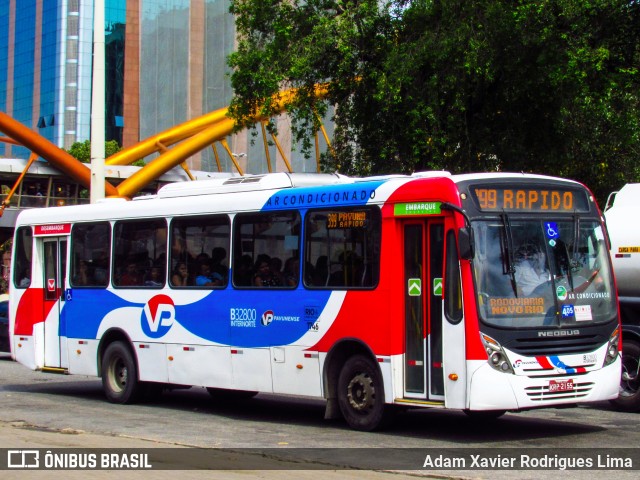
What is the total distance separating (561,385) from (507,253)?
153 cm

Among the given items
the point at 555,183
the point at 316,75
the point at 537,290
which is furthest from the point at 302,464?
the point at 316,75

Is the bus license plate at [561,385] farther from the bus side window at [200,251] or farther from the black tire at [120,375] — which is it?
the black tire at [120,375]

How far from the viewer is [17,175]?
75438 mm

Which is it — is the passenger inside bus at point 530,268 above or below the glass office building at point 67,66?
below

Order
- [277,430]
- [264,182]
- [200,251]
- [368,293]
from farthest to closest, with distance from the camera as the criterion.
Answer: [200,251], [264,182], [277,430], [368,293]

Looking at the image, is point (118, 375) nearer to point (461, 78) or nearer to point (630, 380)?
point (630, 380)

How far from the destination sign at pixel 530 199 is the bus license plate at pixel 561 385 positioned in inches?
76.9

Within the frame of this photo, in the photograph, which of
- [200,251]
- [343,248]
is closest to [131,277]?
[200,251]

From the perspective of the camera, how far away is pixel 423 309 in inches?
458

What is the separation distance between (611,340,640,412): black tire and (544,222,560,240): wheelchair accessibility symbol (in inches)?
127

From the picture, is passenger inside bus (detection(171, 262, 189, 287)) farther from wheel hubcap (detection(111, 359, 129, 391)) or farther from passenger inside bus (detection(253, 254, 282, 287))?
wheel hubcap (detection(111, 359, 129, 391))

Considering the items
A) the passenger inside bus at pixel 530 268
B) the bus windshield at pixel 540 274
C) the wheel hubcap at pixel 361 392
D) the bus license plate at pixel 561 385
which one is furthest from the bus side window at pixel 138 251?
the bus license plate at pixel 561 385

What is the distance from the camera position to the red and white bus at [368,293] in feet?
36.6

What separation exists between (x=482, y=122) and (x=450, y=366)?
13.1m
